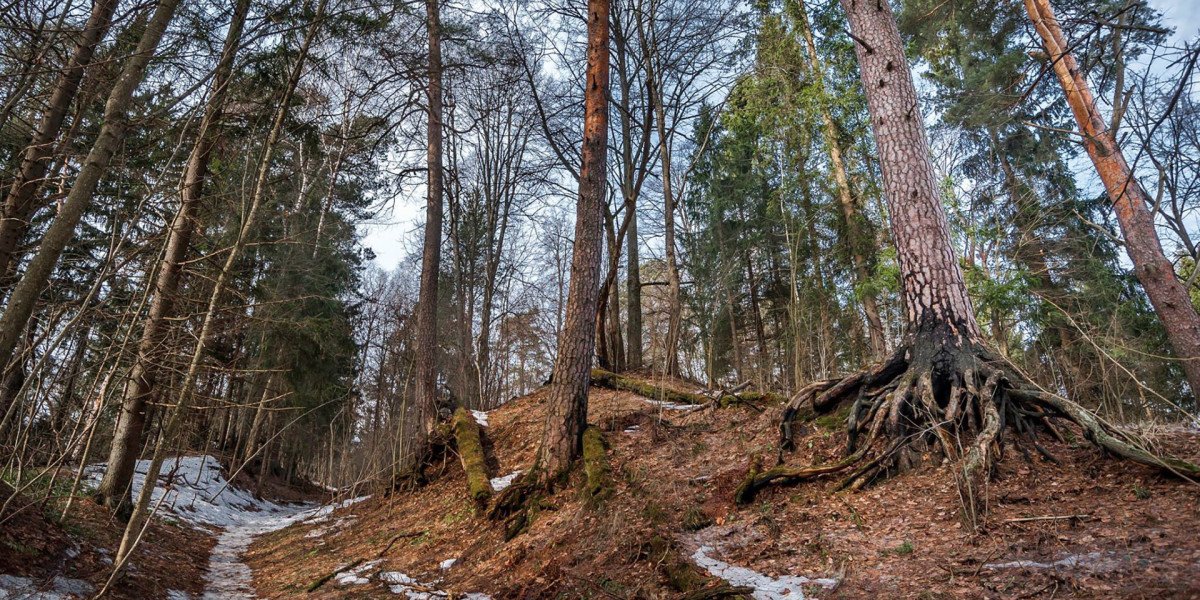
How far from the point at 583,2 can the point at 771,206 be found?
622 centimetres

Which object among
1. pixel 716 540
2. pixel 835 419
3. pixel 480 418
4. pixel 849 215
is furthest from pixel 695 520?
pixel 849 215

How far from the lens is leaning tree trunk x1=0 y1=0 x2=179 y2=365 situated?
12.1 ft

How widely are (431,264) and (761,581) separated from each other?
27.0 feet

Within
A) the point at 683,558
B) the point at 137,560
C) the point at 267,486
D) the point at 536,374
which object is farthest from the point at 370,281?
the point at 683,558

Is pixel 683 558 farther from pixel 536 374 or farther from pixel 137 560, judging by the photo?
pixel 536 374

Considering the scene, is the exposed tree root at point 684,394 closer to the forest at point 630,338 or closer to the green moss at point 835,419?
the forest at point 630,338

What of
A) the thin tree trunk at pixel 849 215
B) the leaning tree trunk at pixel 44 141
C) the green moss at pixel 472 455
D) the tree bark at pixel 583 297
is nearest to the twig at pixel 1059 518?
the tree bark at pixel 583 297

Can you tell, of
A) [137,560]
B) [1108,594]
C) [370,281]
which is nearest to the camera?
[1108,594]

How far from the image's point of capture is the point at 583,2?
8.97m

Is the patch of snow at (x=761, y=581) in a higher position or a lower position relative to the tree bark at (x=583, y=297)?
lower

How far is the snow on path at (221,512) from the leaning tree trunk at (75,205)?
6.95 ft

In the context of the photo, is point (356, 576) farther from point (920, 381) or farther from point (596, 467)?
point (920, 381)

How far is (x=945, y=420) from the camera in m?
4.26

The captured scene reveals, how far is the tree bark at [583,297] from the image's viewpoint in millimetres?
6004
